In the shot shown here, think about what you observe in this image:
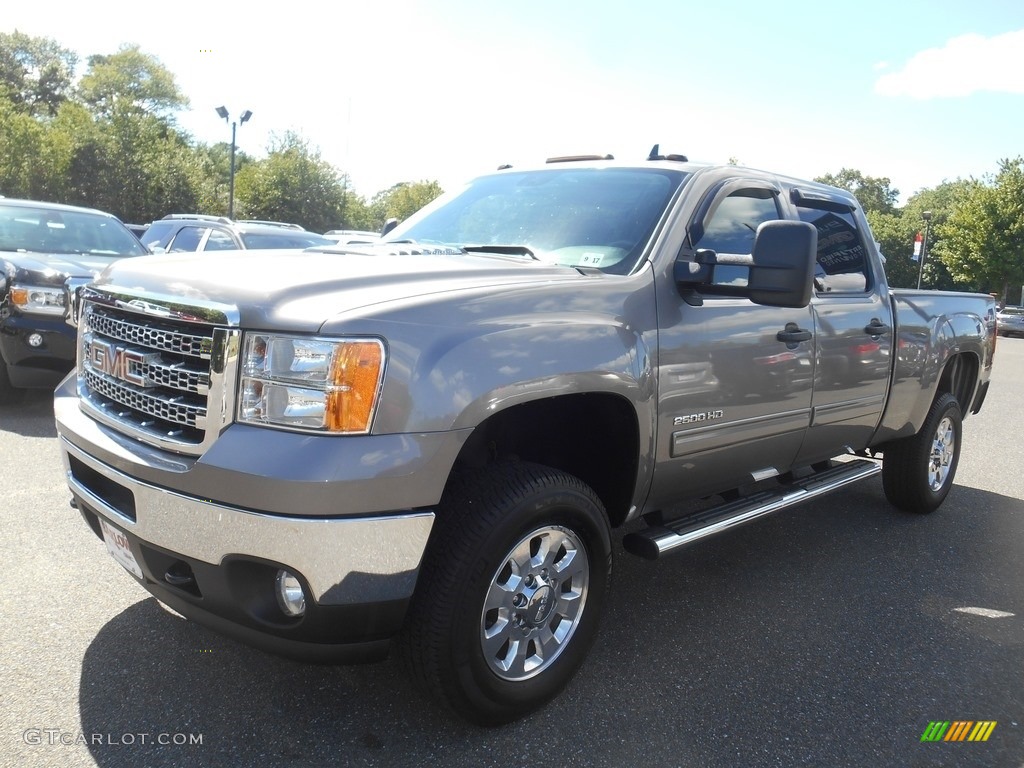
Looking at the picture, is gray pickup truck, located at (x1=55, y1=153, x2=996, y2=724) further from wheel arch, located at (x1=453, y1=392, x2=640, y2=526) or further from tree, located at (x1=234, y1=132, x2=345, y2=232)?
tree, located at (x1=234, y1=132, x2=345, y2=232)

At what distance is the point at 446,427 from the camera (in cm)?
240

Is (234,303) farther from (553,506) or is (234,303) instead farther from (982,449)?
(982,449)

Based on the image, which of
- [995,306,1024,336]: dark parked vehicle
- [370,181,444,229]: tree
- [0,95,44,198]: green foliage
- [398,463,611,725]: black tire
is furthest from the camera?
[370,181,444,229]: tree

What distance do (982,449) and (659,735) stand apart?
6585mm

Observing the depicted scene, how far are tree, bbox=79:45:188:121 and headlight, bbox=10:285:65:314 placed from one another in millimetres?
68927

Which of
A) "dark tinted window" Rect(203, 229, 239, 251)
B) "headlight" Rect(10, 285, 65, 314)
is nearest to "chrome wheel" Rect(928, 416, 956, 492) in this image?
"headlight" Rect(10, 285, 65, 314)

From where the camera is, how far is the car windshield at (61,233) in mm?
7258

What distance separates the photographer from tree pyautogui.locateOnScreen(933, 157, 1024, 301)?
46.4 meters

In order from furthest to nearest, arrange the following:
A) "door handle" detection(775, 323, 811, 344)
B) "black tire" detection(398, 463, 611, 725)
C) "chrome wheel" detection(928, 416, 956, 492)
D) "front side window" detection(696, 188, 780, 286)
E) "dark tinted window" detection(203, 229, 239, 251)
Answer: "dark tinted window" detection(203, 229, 239, 251) < "chrome wheel" detection(928, 416, 956, 492) < "door handle" detection(775, 323, 811, 344) < "front side window" detection(696, 188, 780, 286) < "black tire" detection(398, 463, 611, 725)

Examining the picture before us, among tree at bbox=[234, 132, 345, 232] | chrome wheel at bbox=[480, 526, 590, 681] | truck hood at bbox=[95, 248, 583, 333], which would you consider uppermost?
tree at bbox=[234, 132, 345, 232]

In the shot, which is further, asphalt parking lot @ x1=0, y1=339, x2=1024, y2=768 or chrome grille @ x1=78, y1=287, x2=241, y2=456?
asphalt parking lot @ x1=0, y1=339, x2=1024, y2=768

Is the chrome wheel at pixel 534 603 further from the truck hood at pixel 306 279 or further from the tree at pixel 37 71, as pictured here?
the tree at pixel 37 71

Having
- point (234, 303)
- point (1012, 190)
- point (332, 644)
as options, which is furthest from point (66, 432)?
point (1012, 190)

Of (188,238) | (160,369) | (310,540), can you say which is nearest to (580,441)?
(310,540)
